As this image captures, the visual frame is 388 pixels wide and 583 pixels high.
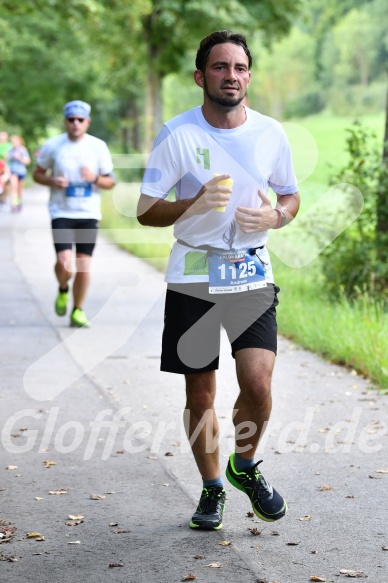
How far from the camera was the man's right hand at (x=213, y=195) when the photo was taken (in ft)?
15.2

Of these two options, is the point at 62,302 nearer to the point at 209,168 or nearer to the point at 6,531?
the point at 6,531

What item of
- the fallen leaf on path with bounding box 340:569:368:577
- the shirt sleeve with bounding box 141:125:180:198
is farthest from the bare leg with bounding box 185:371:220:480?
the fallen leaf on path with bounding box 340:569:368:577

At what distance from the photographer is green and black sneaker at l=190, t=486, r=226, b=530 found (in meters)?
4.98

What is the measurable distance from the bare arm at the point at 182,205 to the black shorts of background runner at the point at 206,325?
0.30m

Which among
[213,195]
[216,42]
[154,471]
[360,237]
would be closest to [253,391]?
[213,195]

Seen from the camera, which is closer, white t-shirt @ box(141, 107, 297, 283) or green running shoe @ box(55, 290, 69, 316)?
white t-shirt @ box(141, 107, 297, 283)

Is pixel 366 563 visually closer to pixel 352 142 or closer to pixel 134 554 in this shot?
pixel 134 554

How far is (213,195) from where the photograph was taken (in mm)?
4629

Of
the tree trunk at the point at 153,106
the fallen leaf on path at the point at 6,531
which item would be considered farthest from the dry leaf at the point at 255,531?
the tree trunk at the point at 153,106

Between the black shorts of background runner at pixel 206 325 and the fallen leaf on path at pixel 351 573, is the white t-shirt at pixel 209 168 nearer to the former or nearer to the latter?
the black shorts of background runner at pixel 206 325

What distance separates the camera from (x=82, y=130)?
35.7 feet

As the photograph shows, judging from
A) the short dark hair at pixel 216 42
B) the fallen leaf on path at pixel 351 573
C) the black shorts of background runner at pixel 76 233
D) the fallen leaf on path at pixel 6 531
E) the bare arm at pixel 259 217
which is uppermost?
the short dark hair at pixel 216 42

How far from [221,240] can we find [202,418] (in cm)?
80

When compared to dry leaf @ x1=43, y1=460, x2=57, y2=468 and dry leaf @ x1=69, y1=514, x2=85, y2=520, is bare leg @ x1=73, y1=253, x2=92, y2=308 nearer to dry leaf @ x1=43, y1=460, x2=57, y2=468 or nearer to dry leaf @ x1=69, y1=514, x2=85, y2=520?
dry leaf @ x1=43, y1=460, x2=57, y2=468
